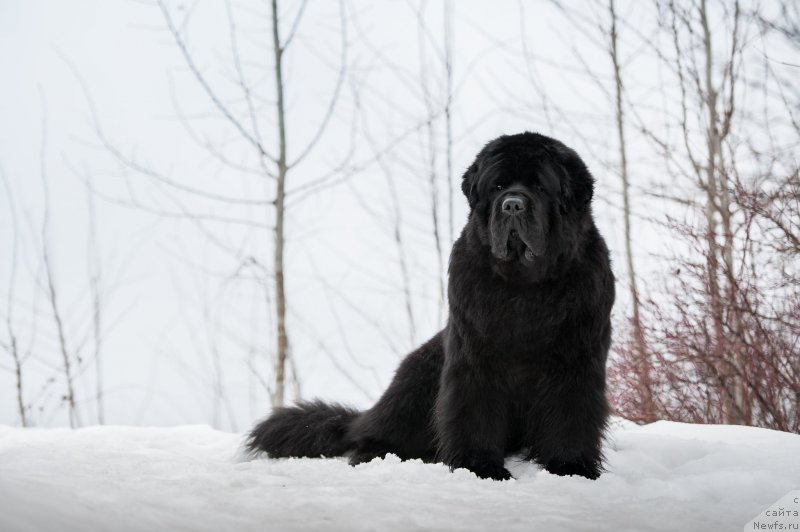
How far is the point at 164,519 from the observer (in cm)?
160

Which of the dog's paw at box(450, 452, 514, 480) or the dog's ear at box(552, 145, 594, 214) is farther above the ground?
the dog's ear at box(552, 145, 594, 214)

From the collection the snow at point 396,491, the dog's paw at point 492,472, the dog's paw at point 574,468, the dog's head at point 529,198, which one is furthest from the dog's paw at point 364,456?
the dog's head at point 529,198

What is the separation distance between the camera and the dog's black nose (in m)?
2.82

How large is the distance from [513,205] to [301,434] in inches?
71.8

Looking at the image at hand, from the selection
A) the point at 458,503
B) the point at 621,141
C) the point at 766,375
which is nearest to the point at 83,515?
the point at 458,503

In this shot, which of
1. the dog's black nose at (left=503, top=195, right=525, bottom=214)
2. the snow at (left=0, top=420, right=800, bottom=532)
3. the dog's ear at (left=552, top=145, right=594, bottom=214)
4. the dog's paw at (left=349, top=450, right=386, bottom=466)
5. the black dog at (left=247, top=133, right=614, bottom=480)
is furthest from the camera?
the dog's paw at (left=349, top=450, right=386, bottom=466)

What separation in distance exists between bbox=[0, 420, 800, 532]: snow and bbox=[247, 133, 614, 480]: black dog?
0.62 ft

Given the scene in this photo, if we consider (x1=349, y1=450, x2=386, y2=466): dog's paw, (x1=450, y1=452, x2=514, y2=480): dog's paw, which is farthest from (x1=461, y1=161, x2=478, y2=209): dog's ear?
(x1=349, y1=450, x2=386, y2=466): dog's paw

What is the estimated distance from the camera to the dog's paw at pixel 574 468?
2.86 meters

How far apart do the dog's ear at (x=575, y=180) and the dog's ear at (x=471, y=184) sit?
0.38 m

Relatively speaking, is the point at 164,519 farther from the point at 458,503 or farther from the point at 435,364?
the point at 435,364

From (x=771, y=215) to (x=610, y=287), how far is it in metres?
1.55

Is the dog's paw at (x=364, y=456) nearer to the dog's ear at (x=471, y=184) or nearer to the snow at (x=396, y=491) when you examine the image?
the snow at (x=396, y=491)

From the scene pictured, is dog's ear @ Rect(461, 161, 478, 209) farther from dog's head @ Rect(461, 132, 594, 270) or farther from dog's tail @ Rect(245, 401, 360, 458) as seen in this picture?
dog's tail @ Rect(245, 401, 360, 458)
